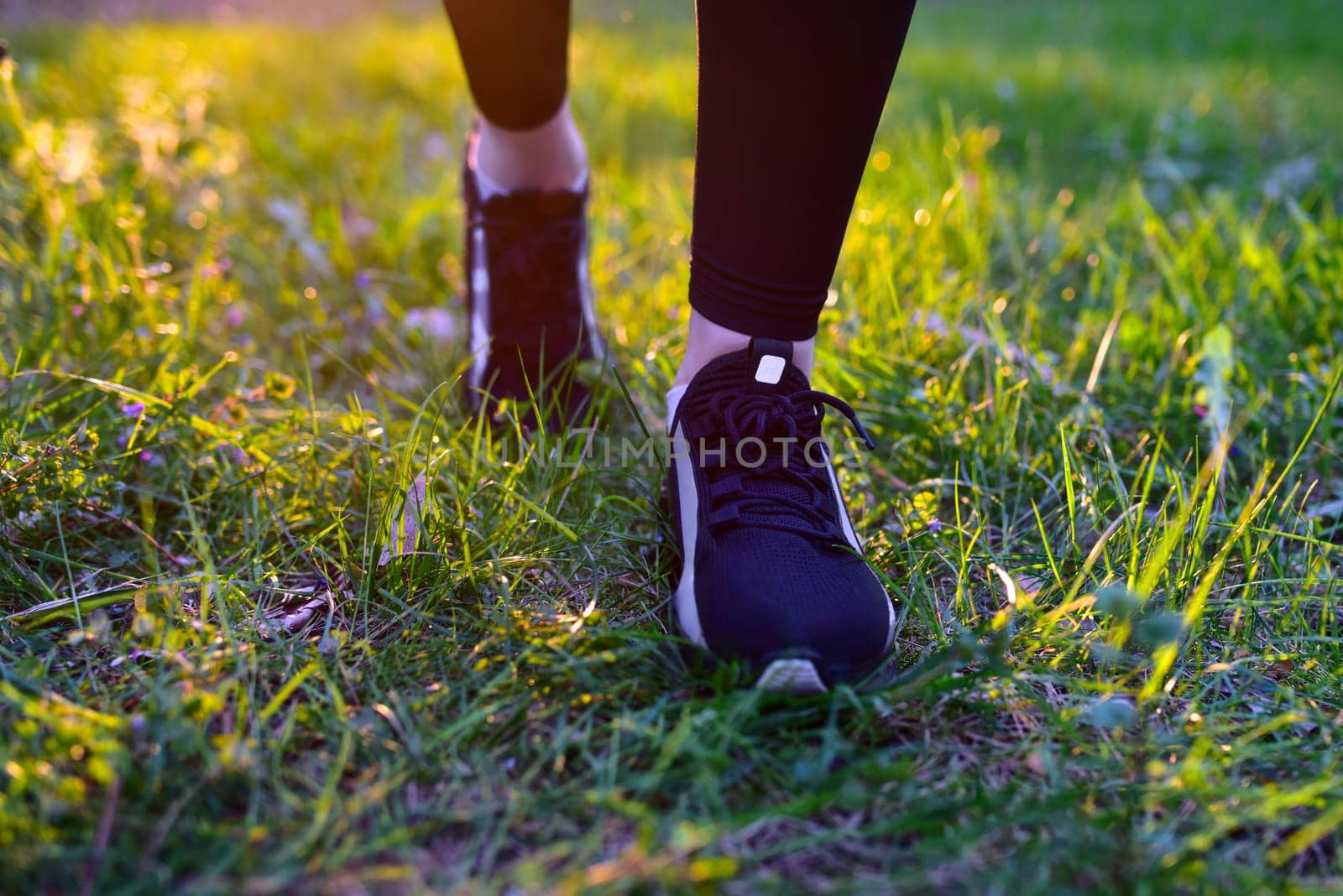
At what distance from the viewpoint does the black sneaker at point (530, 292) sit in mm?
1477

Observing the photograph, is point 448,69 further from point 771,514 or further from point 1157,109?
point 771,514

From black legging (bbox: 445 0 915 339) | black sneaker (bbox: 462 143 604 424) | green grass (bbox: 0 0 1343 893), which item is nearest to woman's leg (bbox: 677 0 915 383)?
black legging (bbox: 445 0 915 339)

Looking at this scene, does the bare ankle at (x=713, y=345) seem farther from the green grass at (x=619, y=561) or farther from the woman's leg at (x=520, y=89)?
the woman's leg at (x=520, y=89)

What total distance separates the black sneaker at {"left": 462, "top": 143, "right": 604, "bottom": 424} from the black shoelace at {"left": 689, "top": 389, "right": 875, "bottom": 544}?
0.41 meters

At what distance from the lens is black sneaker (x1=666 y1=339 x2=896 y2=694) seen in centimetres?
94

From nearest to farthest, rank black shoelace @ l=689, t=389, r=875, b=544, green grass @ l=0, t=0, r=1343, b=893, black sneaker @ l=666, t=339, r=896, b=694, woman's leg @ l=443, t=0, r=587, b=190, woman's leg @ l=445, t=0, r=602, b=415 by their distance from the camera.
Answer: green grass @ l=0, t=0, r=1343, b=893 < black sneaker @ l=666, t=339, r=896, b=694 < black shoelace @ l=689, t=389, r=875, b=544 < woman's leg @ l=443, t=0, r=587, b=190 < woman's leg @ l=445, t=0, r=602, b=415

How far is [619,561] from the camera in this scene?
1181 millimetres

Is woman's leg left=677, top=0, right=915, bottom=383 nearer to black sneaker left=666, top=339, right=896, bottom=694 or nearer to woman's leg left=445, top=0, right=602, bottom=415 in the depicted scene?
black sneaker left=666, top=339, right=896, bottom=694

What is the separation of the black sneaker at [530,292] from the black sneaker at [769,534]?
38cm

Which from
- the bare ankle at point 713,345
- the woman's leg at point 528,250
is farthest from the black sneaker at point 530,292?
the bare ankle at point 713,345

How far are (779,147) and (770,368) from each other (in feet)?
0.84

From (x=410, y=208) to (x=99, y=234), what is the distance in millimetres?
654

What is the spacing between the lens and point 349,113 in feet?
10.5

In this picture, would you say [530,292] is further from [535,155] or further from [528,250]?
[535,155]
